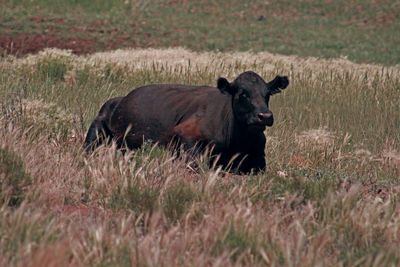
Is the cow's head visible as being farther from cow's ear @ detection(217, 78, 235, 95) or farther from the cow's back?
the cow's back

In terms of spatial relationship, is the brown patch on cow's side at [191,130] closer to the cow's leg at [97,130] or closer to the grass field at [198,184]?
the grass field at [198,184]

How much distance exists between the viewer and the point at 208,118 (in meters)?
7.50

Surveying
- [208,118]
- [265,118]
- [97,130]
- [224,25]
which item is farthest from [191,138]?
[224,25]

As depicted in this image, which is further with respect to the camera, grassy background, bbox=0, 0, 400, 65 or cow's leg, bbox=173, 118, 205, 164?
grassy background, bbox=0, 0, 400, 65

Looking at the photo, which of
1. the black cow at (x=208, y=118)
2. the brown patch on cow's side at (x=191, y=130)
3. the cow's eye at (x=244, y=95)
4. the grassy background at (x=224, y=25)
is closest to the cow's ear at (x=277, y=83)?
the black cow at (x=208, y=118)

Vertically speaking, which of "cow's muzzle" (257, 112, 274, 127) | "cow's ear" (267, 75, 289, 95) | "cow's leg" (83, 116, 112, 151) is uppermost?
"cow's ear" (267, 75, 289, 95)

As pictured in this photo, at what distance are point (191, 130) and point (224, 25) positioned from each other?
34.1 meters

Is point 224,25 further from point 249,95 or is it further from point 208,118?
point 249,95

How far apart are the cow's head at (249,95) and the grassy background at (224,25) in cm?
2048

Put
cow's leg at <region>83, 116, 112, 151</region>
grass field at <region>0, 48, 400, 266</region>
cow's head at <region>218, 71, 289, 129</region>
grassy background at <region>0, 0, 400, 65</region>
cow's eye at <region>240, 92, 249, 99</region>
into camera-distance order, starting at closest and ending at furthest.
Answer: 1. grass field at <region>0, 48, 400, 266</region>
2. cow's head at <region>218, 71, 289, 129</region>
3. cow's eye at <region>240, 92, 249, 99</region>
4. cow's leg at <region>83, 116, 112, 151</region>
5. grassy background at <region>0, 0, 400, 65</region>

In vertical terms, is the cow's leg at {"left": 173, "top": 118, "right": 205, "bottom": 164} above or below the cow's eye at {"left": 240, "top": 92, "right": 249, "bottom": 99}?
below

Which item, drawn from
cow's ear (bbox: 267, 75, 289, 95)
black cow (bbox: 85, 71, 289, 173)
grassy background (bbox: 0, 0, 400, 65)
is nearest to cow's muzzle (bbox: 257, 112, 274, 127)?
black cow (bbox: 85, 71, 289, 173)

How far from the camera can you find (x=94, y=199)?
5363mm

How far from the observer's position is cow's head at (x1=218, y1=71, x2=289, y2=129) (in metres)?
6.86
